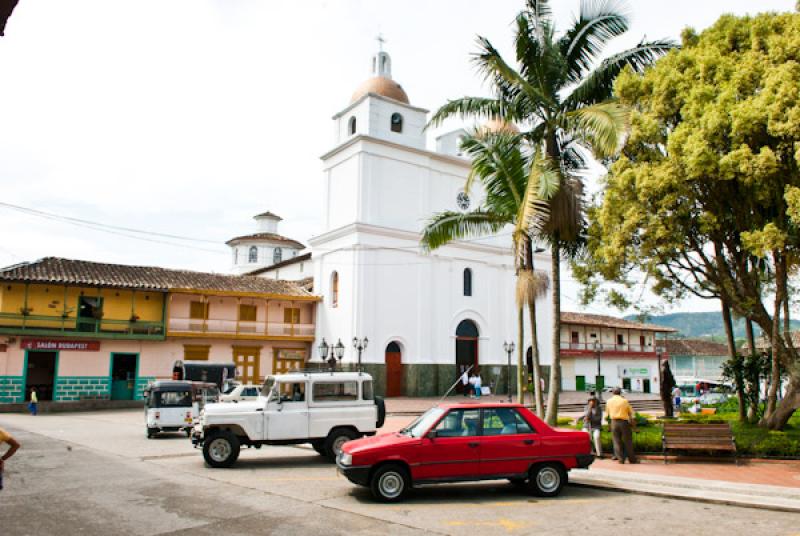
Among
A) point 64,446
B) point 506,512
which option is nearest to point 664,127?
point 506,512

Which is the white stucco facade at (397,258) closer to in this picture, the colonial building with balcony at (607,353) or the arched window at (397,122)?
the arched window at (397,122)

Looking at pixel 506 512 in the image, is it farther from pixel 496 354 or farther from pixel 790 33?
pixel 496 354

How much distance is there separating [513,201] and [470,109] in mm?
2509

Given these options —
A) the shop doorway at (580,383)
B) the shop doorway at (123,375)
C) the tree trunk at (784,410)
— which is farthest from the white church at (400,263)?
the tree trunk at (784,410)

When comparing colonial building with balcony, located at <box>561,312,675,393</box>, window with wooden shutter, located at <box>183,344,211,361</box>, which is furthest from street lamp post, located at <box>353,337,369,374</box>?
colonial building with balcony, located at <box>561,312,675,393</box>

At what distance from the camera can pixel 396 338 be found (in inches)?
1320

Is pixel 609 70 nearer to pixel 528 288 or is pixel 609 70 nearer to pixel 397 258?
pixel 528 288

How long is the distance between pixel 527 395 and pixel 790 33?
25934mm

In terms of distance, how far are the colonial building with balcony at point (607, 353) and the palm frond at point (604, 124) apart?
32760 mm

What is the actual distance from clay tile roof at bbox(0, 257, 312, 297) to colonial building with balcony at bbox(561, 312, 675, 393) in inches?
832

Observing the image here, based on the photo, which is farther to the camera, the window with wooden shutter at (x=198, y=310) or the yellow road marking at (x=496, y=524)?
the window with wooden shutter at (x=198, y=310)

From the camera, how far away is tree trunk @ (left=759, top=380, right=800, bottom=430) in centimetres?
1330

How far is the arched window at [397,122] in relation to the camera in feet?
116

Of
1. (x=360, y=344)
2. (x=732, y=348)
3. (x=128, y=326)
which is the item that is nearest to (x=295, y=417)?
(x=732, y=348)
